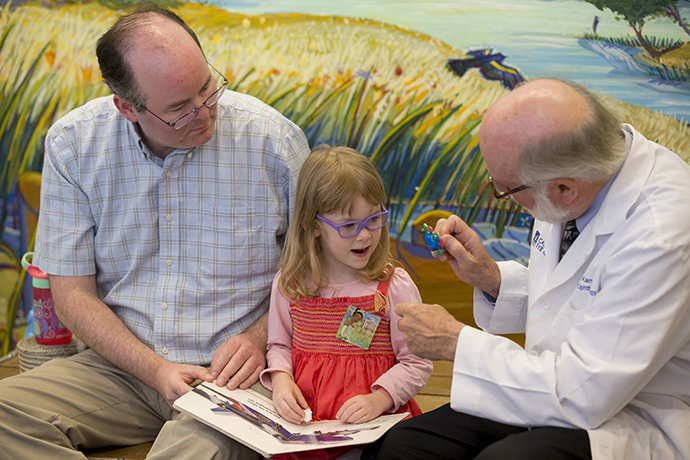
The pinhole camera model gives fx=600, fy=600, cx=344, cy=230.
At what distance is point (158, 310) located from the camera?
90.1 inches

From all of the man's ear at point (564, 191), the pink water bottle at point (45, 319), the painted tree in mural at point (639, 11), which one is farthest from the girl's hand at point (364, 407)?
the painted tree in mural at point (639, 11)

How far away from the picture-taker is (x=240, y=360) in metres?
2.16

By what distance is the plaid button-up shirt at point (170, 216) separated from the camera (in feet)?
7.57

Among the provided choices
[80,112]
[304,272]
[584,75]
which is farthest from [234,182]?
[584,75]

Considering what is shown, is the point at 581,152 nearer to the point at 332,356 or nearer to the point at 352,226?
the point at 352,226

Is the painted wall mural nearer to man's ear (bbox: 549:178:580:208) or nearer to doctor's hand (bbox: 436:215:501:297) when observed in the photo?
doctor's hand (bbox: 436:215:501:297)

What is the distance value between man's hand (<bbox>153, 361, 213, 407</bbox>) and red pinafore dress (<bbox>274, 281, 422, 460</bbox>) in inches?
13.3

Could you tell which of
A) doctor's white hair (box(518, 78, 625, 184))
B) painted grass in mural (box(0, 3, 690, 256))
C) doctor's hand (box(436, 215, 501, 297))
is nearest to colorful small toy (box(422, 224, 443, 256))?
doctor's hand (box(436, 215, 501, 297))

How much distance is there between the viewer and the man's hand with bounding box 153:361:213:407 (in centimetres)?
206

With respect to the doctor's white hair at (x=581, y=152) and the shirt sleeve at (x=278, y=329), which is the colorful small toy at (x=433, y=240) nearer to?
the doctor's white hair at (x=581, y=152)

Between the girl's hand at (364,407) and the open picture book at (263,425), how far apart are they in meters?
0.02

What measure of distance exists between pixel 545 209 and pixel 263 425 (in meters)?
1.06

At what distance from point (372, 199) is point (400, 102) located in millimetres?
1313

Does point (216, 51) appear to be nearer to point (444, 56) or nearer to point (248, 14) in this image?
point (248, 14)
